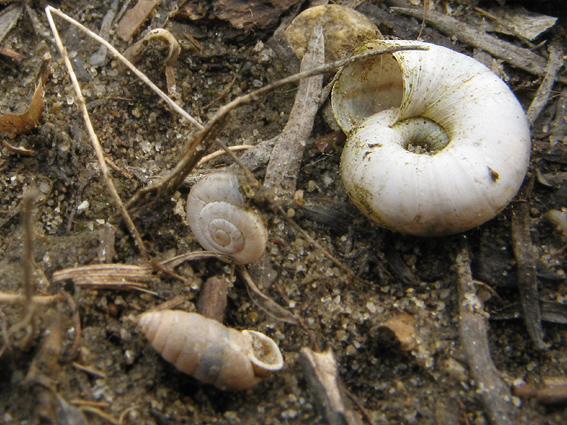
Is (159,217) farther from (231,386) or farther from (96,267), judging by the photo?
(231,386)

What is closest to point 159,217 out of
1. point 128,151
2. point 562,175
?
point 128,151

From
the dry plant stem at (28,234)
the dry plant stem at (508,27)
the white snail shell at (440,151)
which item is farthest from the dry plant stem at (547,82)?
the dry plant stem at (28,234)

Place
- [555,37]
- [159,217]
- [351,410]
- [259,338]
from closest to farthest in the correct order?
[351,410]
[259,338]
[159,217]
[555,37]

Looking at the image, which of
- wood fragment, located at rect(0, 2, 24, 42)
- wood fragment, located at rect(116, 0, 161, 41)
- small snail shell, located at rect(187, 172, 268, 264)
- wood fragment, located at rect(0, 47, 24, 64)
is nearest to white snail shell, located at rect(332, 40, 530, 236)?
small snail shell, located at rect(187, 172, 268, 264)

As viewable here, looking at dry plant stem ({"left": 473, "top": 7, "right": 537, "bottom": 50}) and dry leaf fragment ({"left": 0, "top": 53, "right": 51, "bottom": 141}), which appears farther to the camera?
dry plant stem ({"left": 473, "top": 7, "right": 537, "bottom": 50})

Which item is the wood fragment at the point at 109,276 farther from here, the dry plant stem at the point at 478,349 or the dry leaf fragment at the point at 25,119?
the dry plant stem at the point at 478,349

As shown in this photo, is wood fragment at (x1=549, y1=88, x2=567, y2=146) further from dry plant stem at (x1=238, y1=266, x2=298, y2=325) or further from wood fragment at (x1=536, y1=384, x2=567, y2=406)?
dry plant stem at (x1=238, y1=266, x2=298, y2=325)
